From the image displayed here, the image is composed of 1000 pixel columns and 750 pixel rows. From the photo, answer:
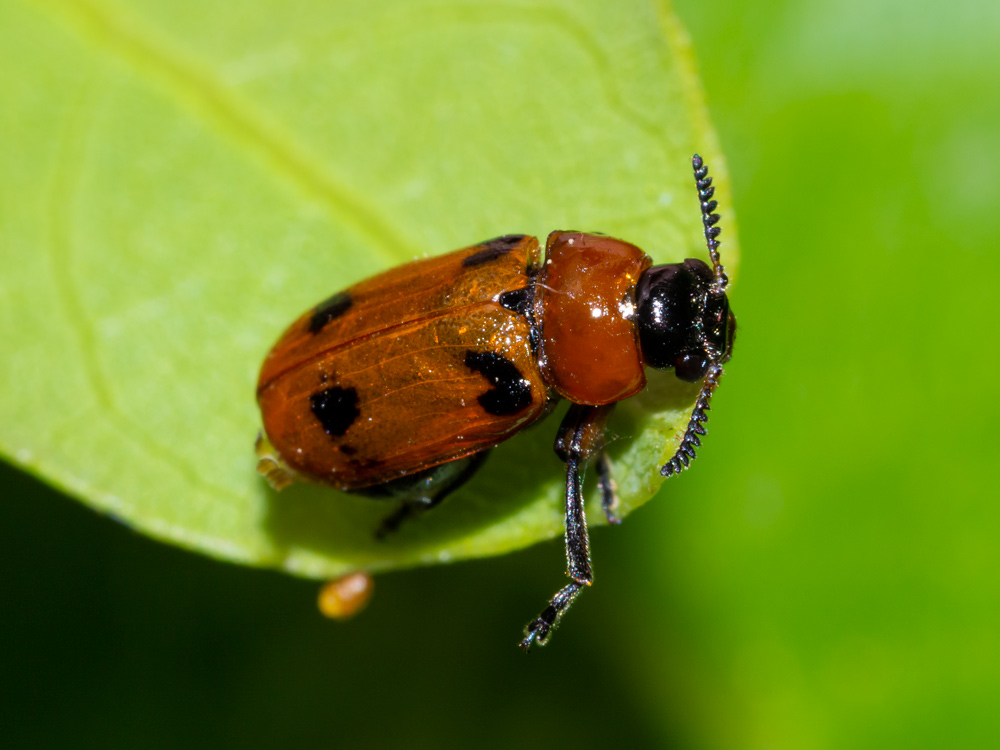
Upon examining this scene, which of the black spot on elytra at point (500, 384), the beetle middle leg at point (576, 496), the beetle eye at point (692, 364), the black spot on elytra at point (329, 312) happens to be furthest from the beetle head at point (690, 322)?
the black spot on elytra at point (329, 312)

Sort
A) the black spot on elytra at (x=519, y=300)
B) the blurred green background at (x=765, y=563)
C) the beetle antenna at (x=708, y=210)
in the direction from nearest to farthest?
the beetle antenna at (x=708, y=210)
the blurred green background at (x=765, y=563)
the black spot on elytra at (x=519, y=300)

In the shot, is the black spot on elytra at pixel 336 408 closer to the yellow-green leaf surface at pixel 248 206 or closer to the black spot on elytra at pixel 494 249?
the yellow-green leaf surface at pixel 248 206

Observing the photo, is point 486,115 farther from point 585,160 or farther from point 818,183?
point 818,183

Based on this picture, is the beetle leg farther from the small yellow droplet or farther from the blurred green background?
the small yellow droplet

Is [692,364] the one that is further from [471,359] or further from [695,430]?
[471,359]

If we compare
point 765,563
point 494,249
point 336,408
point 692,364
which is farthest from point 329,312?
point 765,563

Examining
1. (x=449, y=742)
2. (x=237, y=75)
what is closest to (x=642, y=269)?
(x=237, y=75)
